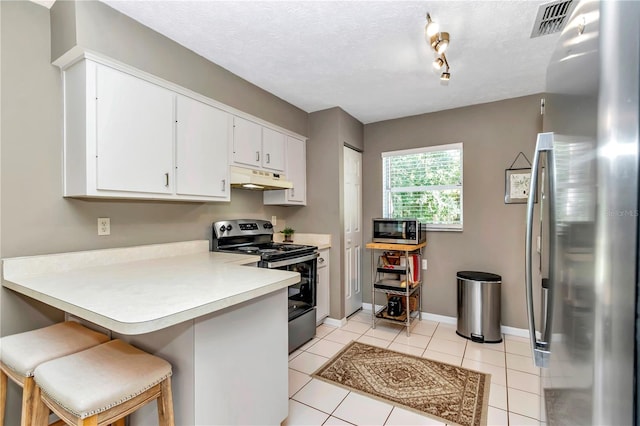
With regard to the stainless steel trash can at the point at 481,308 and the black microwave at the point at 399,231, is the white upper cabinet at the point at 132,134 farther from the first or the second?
the stainless steel trash can at the point at 481,308

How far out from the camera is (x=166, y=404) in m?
1.20

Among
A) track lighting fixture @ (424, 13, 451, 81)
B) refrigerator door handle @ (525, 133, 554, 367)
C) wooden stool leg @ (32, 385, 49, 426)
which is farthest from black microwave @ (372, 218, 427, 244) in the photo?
wooden stool leg @ (32, 385, 49, 426)

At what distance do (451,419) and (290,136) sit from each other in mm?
2844

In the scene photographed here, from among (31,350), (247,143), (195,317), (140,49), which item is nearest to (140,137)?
(140,49)

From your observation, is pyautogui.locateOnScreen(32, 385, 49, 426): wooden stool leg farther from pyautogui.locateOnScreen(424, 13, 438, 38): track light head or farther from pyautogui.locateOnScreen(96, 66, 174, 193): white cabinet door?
pyautogui.locateOnScreen(424, 13, 438, 38): track light head

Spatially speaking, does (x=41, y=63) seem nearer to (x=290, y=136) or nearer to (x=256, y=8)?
(x=256, y=8)

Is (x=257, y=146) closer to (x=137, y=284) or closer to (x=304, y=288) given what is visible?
(x=304, y=288)

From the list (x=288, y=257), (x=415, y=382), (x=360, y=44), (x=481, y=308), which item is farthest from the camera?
(x=481, y=308)

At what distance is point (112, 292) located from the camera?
129 cm

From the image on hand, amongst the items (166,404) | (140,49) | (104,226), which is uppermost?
(140,49)

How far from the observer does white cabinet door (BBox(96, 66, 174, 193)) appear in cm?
174

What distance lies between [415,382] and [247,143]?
7.96 ft

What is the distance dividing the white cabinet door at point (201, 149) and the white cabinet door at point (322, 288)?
1360mm

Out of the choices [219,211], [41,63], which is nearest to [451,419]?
[219,211]
